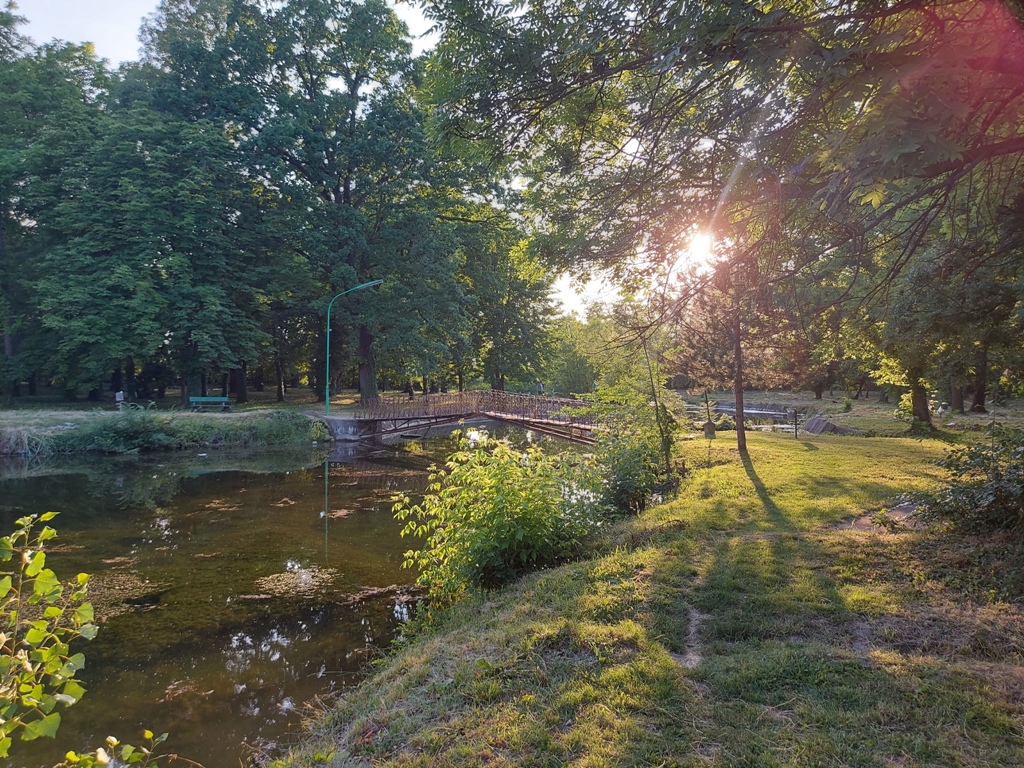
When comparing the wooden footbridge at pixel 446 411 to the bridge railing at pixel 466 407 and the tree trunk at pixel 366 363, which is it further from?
the tree trunk at pixel 366 363

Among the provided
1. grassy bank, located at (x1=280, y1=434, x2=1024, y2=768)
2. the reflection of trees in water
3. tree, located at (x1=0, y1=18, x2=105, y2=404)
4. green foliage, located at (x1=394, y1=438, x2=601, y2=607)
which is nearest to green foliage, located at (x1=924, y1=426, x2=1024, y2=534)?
grassy bank, located at (x1=280, y1=434, x2=1024, y2=768)

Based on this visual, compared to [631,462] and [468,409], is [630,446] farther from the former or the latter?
[468,409]

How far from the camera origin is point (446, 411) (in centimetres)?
2578

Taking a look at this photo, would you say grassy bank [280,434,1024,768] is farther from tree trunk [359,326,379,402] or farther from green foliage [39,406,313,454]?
tree trunk [359,326,379,402]

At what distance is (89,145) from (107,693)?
29.5 metres

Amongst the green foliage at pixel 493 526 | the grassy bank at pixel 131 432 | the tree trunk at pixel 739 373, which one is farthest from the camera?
the grassy bank at pixel 131 432

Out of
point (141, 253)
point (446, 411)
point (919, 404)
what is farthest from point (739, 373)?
point (141, 253)

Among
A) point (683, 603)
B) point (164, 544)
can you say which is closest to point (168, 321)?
point (164, 544)

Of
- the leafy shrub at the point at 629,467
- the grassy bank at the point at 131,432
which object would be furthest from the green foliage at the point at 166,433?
the leafy shrub at the point at 629,467

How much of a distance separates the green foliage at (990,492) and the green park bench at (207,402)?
26.9m

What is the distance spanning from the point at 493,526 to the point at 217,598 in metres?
4.12

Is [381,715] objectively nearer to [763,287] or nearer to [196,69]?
[763,287]

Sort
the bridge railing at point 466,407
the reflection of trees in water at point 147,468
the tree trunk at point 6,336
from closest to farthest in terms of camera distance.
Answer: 1. the reflection of trees in water at point 147,468
2. the bridge railing at point 466,407
3. the tree trunk at point 6,336

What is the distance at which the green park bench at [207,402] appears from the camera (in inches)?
1013
